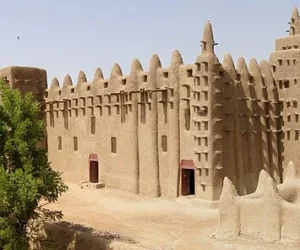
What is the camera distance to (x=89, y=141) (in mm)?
34812

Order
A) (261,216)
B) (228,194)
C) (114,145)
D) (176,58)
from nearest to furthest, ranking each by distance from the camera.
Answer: (261,216)
(228,194)
(176,58)
(114,145)

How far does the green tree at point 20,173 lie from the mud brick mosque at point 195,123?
947 cm

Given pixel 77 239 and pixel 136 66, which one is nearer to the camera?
pixel 77 239

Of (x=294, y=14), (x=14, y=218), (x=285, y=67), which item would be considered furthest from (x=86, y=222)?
(x=294, y=14)

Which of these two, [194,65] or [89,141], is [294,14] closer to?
[194,65]

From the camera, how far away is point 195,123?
27.4 m

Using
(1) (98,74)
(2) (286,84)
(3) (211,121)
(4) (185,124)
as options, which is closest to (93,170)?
(1) (98,74)

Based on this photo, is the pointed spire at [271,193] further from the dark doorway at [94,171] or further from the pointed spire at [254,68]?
the dark doorway at [94,171]

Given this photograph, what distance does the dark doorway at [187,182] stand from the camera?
93.0 feet

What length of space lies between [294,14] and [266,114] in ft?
26.8

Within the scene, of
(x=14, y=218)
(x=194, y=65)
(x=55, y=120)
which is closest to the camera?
(x=14, y=218)

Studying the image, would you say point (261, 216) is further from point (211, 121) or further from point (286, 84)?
point (286, 84)

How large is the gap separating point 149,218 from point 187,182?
4614mm

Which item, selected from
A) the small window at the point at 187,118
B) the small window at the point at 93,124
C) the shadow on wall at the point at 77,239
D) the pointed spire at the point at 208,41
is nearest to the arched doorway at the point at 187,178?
the small window at the point at 187,118
